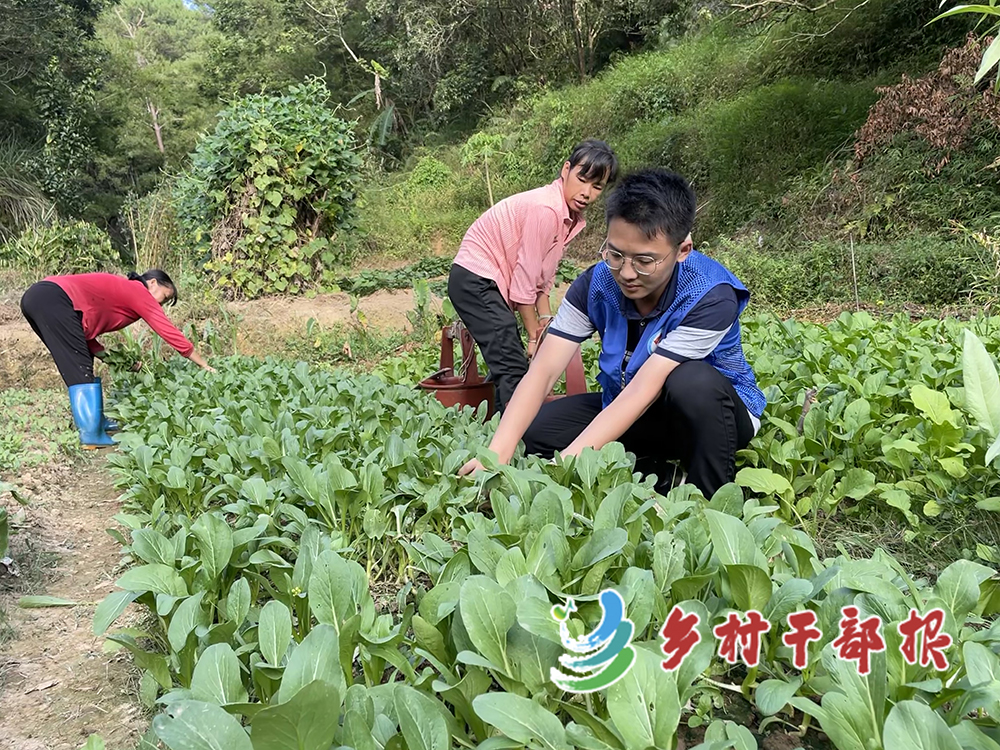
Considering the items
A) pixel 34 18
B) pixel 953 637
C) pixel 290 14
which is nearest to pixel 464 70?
pixel 290 14

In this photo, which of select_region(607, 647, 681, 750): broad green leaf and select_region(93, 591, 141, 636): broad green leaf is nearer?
select_region(607, 647, 681, 750): broad green leaf

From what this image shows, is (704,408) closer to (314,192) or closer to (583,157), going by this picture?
(583,157)

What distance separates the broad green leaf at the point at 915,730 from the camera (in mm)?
881

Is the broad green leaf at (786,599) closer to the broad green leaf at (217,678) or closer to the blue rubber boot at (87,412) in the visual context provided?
the broad green leaf at (217,678)

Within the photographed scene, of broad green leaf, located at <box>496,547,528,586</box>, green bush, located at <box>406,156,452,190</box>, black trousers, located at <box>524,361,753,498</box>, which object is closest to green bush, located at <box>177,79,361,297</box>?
black trousers, located at <box>524,361,753,498</box>

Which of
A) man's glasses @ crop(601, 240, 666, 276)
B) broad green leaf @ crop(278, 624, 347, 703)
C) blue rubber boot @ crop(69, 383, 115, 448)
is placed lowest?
blue rubber boot @ crop(69, 383, 115, 448)

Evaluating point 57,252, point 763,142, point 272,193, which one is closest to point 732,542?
point 272,193

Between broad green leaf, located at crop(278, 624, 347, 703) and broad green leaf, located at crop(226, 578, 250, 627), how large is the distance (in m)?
0.44

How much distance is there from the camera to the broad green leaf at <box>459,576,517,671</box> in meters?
1.16

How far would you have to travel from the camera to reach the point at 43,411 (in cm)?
553

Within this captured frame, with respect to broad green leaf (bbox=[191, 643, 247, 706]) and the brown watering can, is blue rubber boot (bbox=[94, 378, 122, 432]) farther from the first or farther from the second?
broad green leaf (bbox=[191, 643, 247, 706])

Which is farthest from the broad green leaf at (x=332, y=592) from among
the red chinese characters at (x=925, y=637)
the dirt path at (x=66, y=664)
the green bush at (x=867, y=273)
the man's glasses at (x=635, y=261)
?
the green bush at (x=867, y=273)

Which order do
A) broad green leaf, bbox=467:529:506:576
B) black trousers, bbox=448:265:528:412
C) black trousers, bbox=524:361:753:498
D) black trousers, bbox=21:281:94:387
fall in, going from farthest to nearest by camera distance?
1. black trousers, bbox=21:281:94:387
2. black trousers, bbox=448:265:528:412
3. black trousers, bbox=524:361:753:498
4. broad green leaf, bbox=467:529:506:576

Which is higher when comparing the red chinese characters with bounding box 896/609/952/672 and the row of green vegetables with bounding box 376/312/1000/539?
the red chinese characters with bounding box 896/609/952/672
